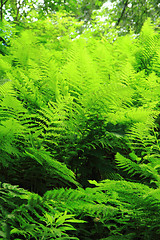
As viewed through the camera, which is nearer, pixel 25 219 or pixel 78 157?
pixel 25 219

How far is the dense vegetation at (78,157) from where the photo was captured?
0.81 metres

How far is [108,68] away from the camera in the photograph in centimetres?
174

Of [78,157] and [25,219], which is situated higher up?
[78,157]

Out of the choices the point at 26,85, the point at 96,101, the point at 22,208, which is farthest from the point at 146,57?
the point at 22,208

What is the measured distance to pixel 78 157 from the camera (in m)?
1.26

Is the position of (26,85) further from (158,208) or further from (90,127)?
(158,208)

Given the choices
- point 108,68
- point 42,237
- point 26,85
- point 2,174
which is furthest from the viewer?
point 108,68

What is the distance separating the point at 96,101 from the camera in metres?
1.24

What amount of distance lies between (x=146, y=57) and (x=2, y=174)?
1476 mm

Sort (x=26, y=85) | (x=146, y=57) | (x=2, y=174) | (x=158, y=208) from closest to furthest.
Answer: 1. (x=158, y=208)
2. (x=2, y=174)
3. (x=26, y=85)
4. (x=146, y=57)

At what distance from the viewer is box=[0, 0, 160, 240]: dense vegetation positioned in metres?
0.81

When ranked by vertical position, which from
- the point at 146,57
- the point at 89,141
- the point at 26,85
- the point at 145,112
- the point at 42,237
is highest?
A: the point at 146,57

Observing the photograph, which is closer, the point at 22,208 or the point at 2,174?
the point at 22,208

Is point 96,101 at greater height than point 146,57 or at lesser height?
lesser
